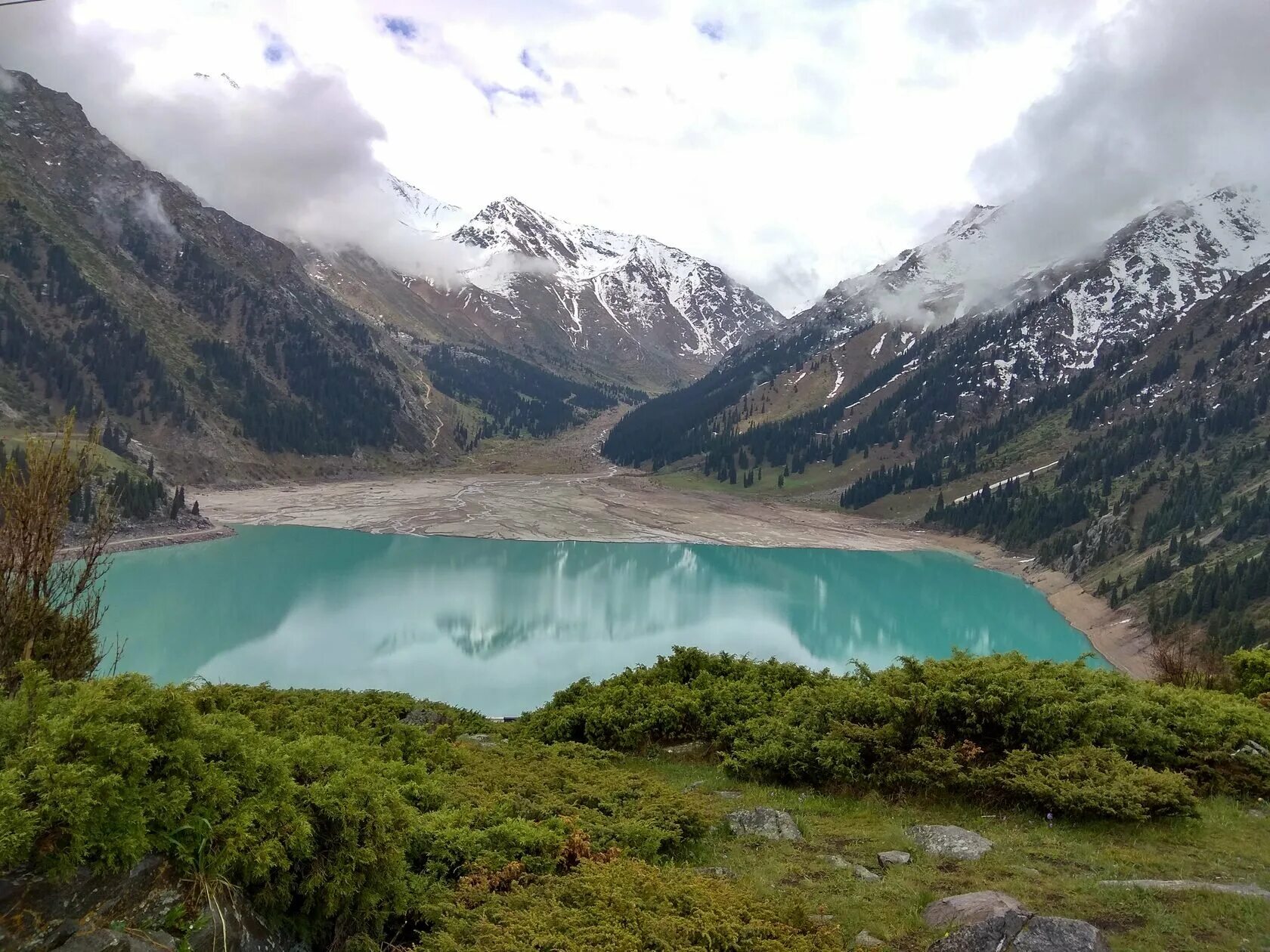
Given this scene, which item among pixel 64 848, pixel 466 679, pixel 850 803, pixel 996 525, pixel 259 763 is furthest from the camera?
pixel 996 525

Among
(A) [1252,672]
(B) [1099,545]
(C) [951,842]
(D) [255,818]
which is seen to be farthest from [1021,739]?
(B) [1099,545]

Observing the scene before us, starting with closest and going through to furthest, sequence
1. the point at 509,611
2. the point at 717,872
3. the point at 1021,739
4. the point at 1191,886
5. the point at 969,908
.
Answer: the point at 969,908 → the point at 1191,886 → the point at 717,872 → the point at 1021,739 → the point at 509,611

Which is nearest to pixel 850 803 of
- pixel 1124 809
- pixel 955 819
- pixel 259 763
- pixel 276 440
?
pixel 955 819

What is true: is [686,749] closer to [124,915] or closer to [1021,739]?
[1021,739]

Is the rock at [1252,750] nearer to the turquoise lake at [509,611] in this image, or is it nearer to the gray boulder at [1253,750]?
the gray boulder at [1253,750]

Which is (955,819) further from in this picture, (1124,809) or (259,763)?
(259,763)

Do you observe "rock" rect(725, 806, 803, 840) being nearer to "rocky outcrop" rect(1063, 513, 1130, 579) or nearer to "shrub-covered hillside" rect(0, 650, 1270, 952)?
"shrub-covered hillside" rect(0, 650, 1270, 952)

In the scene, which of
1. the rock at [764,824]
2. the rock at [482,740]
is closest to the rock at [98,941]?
the rock at [764,824]
